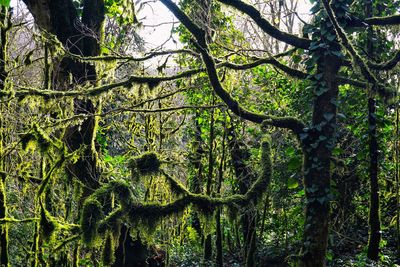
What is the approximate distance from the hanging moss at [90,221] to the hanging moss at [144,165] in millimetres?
622

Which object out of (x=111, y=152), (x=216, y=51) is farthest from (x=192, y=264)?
(x=111, y=152)

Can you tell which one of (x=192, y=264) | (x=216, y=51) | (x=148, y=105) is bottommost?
(x=192, y=264)

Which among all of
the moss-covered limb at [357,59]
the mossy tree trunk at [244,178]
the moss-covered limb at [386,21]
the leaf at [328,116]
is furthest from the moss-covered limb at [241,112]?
the mossy tree trunk at [244,178]

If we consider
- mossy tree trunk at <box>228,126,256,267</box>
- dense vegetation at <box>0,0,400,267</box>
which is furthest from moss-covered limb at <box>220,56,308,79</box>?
mossy tree trunk at <box>228,126,256,267</box>

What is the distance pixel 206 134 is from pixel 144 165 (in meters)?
6.05

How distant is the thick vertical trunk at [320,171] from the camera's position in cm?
554

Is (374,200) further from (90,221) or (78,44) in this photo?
(78,44)

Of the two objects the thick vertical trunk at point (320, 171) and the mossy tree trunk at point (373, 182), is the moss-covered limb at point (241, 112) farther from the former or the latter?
the mossy tree trunk at point (373, 182)

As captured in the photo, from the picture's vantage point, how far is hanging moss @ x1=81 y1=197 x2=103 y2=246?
16.1ft

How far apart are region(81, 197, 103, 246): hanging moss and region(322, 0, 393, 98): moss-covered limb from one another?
3603 millimetres

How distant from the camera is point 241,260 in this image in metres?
11.9

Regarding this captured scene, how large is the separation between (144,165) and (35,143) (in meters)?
1.76

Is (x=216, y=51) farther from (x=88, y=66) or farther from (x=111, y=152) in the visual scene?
(x=111, y=152)

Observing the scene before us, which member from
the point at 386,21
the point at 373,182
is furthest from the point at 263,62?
the point at 373,182
